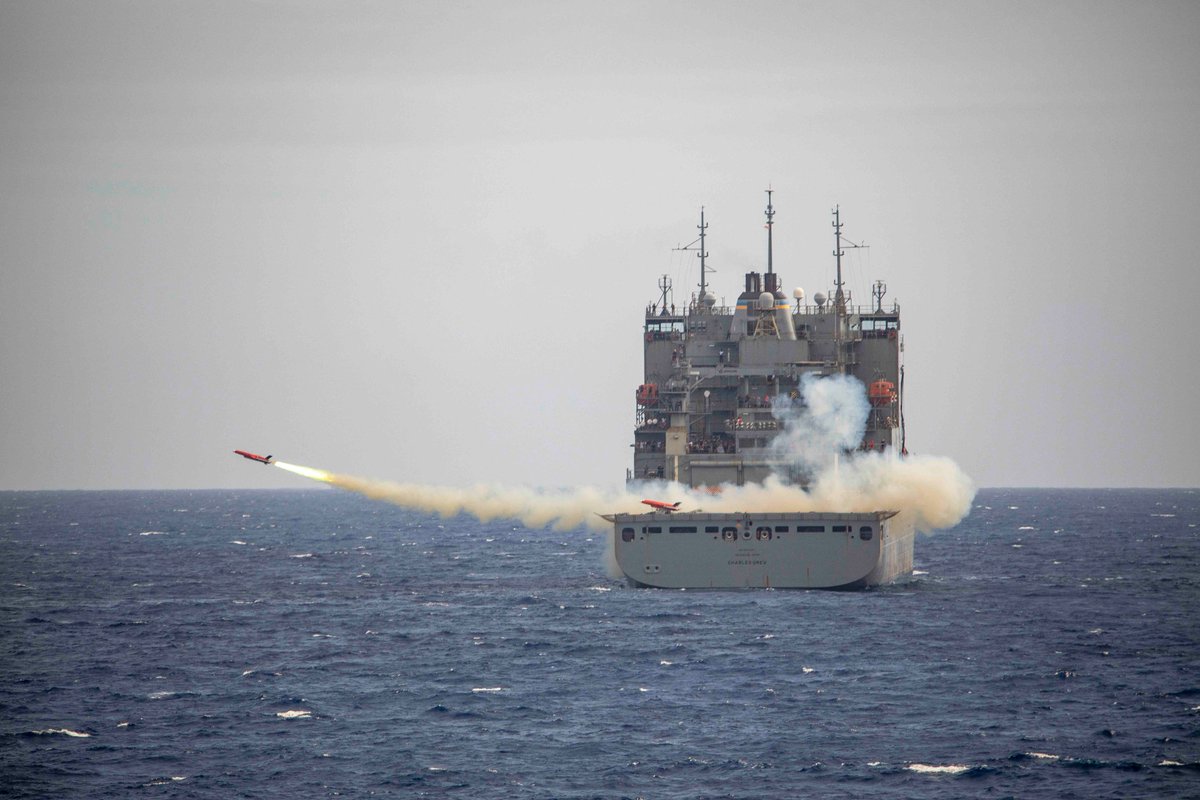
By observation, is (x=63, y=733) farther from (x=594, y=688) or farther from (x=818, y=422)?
(x=818, y=422)

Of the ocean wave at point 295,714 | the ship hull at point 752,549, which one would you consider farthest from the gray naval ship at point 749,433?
the ocean wave at point 295,714

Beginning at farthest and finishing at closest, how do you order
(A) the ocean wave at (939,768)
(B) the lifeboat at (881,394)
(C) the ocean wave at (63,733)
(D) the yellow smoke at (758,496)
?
(B) the lifeboat at (881,394), (D) the yellow smoke at (758,496), (C) the ocean wave at (63,733), (A) the ocean wave at (939,768)

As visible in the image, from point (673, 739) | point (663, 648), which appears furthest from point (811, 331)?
point (673, 739)

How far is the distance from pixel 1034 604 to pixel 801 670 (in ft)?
71.7

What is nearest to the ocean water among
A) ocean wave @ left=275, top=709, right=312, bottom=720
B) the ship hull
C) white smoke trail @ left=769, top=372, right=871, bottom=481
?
ocean wave @ left=275, top=709, right=312, bottom=720

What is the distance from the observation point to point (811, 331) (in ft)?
269

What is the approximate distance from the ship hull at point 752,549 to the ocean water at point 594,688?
1275 mm

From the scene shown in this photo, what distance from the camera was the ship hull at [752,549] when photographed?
6475 centimetres

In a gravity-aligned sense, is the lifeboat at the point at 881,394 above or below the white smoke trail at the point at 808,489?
above

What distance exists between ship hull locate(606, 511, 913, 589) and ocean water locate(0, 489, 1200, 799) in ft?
4.18

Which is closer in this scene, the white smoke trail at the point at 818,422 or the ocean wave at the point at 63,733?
the ocean wave at the point at 63,733

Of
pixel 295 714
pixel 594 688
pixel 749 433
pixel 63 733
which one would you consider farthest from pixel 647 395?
pixel 63 733

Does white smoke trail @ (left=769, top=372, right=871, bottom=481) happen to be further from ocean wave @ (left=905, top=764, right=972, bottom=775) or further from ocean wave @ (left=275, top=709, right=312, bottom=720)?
ocean wave @ (left=905, top=764, right=972, bottom=775)

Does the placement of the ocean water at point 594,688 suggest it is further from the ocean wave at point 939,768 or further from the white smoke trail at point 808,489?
the white smoke trail at point 808,489
